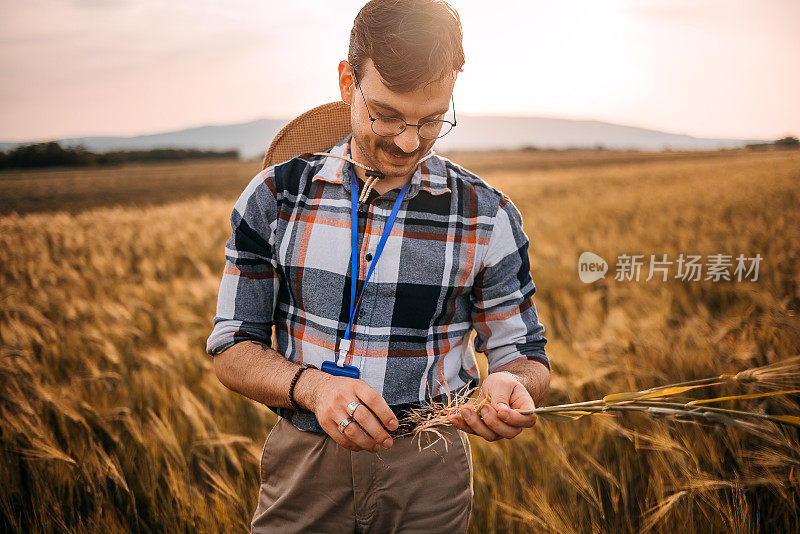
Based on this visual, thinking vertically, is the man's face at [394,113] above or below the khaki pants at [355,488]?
above

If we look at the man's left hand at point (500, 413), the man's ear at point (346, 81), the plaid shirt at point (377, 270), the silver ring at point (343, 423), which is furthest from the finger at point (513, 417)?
the man's ear at point (346, 81)

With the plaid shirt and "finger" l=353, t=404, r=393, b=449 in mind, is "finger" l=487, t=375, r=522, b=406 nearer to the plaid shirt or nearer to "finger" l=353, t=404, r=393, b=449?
the plaid shirt

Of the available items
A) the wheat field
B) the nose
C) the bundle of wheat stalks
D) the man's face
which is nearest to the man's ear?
the man's face

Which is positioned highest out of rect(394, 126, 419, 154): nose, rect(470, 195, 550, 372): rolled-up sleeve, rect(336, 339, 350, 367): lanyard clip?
rect(394, 126, 419, 154): nose

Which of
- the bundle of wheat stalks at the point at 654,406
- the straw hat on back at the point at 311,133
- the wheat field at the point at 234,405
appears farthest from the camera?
the wheat field at the point at 234,405

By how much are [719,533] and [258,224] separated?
180cm

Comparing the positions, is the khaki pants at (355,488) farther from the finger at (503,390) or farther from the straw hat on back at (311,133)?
the straw hat on back at (311,133)

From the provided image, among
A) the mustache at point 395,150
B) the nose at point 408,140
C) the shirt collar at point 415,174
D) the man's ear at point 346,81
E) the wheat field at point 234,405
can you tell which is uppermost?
the man's ear at point 346,81

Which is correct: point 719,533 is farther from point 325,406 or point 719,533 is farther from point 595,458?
point 325,406

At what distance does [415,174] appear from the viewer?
1265 millimetres

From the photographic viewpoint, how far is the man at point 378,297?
3.75ft

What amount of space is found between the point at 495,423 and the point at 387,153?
2.22 feet

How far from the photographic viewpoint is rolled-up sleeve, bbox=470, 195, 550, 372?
4.24 ft

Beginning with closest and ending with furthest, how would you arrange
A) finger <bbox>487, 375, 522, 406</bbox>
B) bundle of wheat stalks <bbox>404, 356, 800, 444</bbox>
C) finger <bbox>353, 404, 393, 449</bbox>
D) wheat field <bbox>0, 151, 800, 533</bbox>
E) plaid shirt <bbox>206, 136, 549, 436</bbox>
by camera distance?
bundle of wheat stalks <bbox>404, 356, 800, 444</bbox>
finger <bbox>353, 404, 393, 449</bbox>
finger <bbox>487, 375, 522, 406</bbox>
plaid shirt <bbox>206, 136, 549, 436</bbox>
wheat field <bbox>0, 151, 800, 533</bbox>
